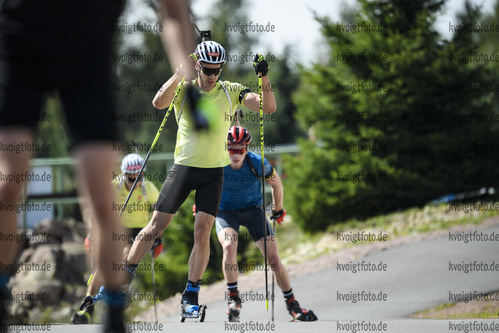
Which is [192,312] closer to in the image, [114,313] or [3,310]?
[3,310]

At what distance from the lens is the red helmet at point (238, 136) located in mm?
8352

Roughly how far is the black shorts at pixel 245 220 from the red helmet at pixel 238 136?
3.22 feet

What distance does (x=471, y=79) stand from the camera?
1756cm

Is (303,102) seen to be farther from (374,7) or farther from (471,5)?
(471,5)

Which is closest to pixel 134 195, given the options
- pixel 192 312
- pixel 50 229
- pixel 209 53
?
pixel 192 312

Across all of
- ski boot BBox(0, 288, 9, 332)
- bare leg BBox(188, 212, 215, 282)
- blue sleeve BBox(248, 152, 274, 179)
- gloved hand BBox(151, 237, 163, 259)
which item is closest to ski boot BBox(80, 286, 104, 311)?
bare leg BBox(188, 212, 215, 282)

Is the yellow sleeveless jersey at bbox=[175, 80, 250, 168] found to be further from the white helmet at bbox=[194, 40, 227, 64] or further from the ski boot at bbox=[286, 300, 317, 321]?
the ski boot at bbox=[286, 300, 317, 321]

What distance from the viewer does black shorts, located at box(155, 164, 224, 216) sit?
7.21 meters

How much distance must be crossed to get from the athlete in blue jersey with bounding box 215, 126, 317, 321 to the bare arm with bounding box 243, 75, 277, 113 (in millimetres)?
884

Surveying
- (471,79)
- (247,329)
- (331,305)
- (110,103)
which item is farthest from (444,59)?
(110,103)

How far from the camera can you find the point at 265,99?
7262mm

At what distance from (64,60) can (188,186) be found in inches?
165

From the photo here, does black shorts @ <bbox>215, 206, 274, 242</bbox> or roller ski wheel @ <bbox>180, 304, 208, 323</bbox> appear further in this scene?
black shorts @ <bbox>215, 206, 274, 242</bbox>

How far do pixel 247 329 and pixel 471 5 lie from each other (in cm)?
1406
